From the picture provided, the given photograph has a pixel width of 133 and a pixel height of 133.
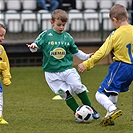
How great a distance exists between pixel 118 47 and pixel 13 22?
421 inches

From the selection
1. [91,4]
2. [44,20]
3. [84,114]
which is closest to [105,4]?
[91,4]

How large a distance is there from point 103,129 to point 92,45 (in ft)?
35.2

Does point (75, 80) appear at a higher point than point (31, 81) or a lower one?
higher

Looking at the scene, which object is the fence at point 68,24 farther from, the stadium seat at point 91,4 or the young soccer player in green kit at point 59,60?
the young soccer player in green kit at point 59,60

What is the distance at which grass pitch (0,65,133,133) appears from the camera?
8773 mm

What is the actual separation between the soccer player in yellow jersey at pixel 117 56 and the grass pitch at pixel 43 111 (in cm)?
41

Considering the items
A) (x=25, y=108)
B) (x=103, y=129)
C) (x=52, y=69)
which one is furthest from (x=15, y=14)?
(x=103, y=129)

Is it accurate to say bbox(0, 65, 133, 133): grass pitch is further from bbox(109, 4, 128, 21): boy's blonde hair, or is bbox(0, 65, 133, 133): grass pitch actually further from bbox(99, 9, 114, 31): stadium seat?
bbox(99, 9, 114, 31): stadium seat

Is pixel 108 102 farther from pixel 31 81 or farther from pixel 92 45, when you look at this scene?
pixel 92 45

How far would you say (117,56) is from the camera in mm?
8844

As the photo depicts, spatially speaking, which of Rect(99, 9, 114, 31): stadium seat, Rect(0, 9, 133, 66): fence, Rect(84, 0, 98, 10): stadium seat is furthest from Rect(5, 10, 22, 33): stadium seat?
Rect(84, 0, 98, 10): stadium seat

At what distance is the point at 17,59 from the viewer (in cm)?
1912

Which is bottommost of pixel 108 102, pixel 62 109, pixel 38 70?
pixel 38 70

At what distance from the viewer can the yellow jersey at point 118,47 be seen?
Result: 8.72m
